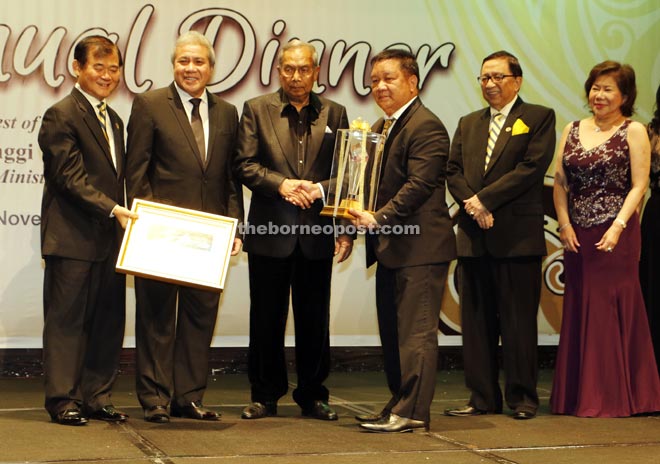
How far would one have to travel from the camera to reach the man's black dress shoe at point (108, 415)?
460 cm

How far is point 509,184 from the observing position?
16.1 feet

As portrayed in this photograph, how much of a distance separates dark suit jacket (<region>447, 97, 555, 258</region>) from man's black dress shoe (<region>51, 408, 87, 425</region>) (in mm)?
1990

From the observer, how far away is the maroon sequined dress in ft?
16.5

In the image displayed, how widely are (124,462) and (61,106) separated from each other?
169cm

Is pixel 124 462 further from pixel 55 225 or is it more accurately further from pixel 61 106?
pixel 61 106

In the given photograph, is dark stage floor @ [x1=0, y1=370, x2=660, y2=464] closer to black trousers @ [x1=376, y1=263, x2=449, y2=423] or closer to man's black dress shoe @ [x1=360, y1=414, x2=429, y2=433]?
man's black dress shoe @ [x1=360, y1=414, x2=429, y2=433]

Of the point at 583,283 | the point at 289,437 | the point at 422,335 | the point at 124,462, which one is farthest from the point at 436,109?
the point at 124,462

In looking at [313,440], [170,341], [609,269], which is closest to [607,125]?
[609,269]

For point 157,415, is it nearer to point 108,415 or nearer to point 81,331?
point 108,415

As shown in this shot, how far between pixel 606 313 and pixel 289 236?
1.65 meters

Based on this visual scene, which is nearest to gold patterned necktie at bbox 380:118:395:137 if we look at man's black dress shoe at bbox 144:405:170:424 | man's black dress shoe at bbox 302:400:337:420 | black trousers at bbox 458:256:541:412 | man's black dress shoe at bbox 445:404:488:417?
black trousers at bbox 458:256:541:412

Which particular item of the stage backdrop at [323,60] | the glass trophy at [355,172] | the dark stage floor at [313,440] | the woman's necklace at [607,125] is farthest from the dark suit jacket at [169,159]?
the woman's necklace at [607,125]

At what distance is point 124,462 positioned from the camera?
3750mm

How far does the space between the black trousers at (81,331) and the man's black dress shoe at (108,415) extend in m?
0.02
